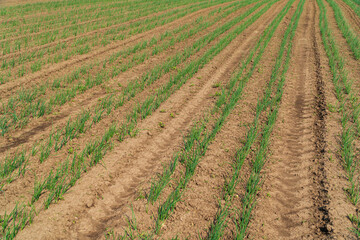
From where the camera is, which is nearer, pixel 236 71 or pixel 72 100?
pixel 72 100

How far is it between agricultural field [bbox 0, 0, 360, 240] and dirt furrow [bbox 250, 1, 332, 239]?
0.06 feet

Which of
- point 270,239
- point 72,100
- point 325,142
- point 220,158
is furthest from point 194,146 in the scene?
point 72,100

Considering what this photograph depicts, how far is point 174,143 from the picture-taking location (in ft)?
13.8

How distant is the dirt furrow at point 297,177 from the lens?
2.82 meters

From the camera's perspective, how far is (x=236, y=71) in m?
7.57

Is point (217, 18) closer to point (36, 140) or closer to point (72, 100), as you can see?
point (72, 100)

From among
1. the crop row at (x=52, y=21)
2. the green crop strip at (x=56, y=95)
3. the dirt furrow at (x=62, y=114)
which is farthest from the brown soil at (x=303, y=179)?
the crop row at (x=52, y=21)

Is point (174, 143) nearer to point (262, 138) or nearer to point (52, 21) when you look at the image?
point (262, 138)

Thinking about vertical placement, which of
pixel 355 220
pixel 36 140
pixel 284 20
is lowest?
pixel 36 140

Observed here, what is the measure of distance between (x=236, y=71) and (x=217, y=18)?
9616mm

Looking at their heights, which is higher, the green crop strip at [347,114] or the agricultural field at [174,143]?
the green crop strip at [347,114]

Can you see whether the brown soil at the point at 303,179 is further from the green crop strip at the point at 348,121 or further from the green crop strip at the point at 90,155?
the green crop strip at the point at 90,155

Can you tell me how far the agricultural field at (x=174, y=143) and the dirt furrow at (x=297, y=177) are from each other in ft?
0.06

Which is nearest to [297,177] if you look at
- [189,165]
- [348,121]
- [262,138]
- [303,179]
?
[303,179]
